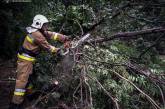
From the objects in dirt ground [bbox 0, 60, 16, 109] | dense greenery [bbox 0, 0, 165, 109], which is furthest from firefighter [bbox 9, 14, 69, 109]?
dirt ground [bbox 0, 60, 16, 109]

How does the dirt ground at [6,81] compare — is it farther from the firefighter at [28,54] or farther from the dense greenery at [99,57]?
the firefighter at [28,54]

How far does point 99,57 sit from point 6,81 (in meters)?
2.57

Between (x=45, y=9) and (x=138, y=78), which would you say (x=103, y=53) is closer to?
(x=138, y=78)

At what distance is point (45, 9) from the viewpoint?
8344 millimetres

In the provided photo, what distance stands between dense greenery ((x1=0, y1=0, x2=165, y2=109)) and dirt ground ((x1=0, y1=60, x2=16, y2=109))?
1.31 feet

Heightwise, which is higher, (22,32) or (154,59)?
(22,32)

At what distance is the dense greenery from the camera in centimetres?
608

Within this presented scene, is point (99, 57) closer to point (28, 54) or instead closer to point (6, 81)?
point (28, 54)

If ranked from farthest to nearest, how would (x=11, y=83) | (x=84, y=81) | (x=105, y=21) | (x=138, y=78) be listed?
(x=105, y=21) < (x=11, y=83) < (x=138, y=78) < (x=84, y=81)

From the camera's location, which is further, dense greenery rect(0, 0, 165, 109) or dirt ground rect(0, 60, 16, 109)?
dirt ground rect(0, 60, 16, 109)

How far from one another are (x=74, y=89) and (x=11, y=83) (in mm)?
2102

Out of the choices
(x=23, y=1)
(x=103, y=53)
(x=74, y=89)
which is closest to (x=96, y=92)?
(x=74, y=89)

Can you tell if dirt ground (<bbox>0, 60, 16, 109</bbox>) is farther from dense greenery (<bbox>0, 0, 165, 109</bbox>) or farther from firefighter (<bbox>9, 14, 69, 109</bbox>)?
firefighter (<bbox>9, 14, 69, 109</bbox>)

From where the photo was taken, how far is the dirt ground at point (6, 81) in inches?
270
